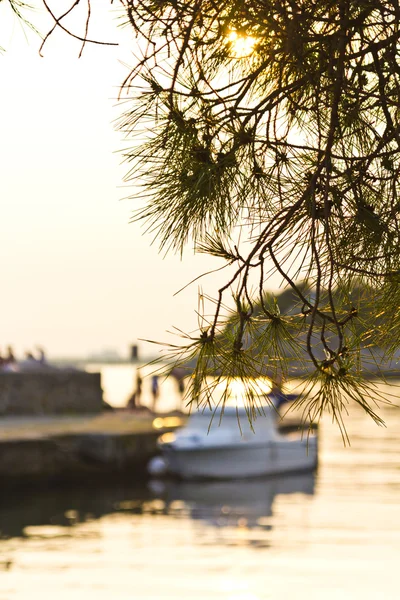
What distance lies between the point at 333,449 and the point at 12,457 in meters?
21.8

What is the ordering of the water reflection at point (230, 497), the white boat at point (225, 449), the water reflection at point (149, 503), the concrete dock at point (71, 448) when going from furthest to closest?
the white boat at point (225, 449) < the water reflection at point (230, 497) < the concrete dock at point (71, 448) < the water reflection at point (149, 503)

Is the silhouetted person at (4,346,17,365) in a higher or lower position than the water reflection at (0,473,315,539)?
higher

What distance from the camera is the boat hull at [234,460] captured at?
30797 mm

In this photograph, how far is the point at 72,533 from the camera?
78.1 ft

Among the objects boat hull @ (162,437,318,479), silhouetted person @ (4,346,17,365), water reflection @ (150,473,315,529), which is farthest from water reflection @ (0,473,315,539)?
silhouetted person @ (4,346,17,365)

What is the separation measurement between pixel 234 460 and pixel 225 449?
0.56 metres

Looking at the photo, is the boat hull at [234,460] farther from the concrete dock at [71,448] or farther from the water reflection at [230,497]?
the concrete dock at [71,448]

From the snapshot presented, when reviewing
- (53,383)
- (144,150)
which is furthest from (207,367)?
(53,383)

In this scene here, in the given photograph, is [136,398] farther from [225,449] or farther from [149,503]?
[149,503]

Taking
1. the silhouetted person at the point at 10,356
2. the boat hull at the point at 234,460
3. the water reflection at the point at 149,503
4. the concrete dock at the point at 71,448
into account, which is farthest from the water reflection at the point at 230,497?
the silhouetted person at the point at 10,356

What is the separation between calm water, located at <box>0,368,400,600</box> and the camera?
19.1 meters

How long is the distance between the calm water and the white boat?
40 centimetres

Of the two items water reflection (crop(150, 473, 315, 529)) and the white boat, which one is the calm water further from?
the white boat

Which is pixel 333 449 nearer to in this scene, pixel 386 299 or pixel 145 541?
pixel 145 541
